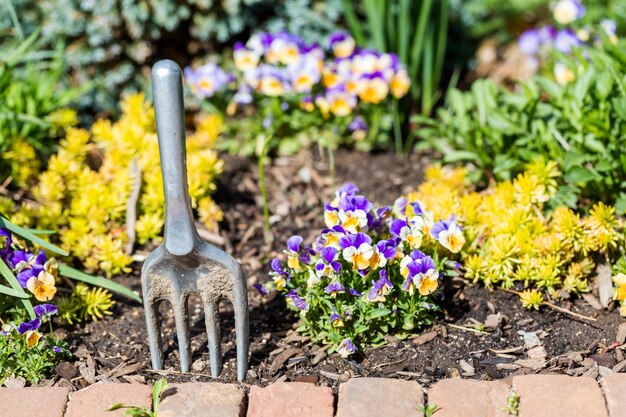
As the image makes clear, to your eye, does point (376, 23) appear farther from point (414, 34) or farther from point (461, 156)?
point (461, 156)

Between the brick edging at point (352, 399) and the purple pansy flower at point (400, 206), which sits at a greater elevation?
the purple pansy flower at point (400, 206)

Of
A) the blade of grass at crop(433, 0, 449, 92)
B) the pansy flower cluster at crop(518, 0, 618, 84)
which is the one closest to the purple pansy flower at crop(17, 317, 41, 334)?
the blade of grass at crop(433, 0, 449, 92)

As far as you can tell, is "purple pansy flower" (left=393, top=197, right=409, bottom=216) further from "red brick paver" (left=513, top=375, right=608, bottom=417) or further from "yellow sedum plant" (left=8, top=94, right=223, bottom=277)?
"yellow sedum plant" (left=8, top=94, right=223, bottom=277)

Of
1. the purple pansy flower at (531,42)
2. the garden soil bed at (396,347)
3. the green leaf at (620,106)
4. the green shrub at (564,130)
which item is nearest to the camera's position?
the garden soil bed at (396,347)

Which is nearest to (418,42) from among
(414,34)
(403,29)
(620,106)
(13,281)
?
(403,29)

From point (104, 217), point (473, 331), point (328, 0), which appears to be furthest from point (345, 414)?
point (328, 0)

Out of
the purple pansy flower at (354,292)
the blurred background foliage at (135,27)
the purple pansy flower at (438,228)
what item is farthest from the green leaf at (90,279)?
the blurred background foliage at (135,27)

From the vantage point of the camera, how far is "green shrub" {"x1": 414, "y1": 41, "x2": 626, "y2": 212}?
3123 millimetres

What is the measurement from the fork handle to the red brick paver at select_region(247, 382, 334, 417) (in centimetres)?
46

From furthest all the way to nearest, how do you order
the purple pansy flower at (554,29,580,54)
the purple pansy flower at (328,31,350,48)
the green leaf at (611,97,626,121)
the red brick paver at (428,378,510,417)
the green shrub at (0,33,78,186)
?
the purple pansy flower at (554,29,580,54)
the purple pansy flower at (328,31,350,48)
the green shrub at (0,33,78,186)
the green leaf at (611,97,626,121)
the red brick paver at (428,378,510,417)

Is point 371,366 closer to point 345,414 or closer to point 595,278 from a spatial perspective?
point 345,414

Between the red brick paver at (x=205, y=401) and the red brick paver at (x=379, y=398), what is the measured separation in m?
0.29

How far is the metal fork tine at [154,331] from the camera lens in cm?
258

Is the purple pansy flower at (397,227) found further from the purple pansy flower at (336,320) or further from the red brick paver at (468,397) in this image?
the red brick paver at (468,397)
